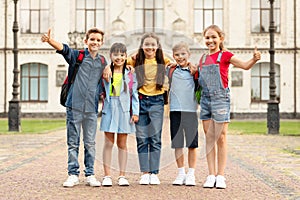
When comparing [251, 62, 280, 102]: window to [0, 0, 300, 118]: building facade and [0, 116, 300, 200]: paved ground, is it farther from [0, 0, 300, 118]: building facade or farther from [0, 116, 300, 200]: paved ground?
[0, 116, 300, 200]: paved ground

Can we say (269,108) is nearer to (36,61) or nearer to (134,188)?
(134,188)

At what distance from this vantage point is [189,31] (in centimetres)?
3216

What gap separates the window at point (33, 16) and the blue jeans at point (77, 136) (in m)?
26.0

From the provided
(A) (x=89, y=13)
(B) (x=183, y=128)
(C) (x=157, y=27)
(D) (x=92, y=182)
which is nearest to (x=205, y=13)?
(C) (x=157, y=27)

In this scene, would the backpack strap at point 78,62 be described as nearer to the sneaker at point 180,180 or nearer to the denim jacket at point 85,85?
the denim jacket at point 85,85

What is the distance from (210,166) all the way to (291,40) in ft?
85.4

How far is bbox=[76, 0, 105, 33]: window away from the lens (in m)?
32.2

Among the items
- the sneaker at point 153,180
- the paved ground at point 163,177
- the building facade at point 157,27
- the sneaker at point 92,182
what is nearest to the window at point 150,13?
the building facade at point 157,27

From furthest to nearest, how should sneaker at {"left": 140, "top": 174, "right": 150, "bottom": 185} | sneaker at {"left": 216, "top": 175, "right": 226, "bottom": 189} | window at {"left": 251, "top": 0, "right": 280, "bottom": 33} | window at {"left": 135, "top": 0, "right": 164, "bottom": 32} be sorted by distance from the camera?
1. window at {"left": 135, "top": 0, "right": 164, "bottom": 32}
2. window at {"left": 251, "top": 0, "right": 280, "bottom": 33}
3. sneaker at {"left": 140, "top": 174, "right": 150, "bottom": 185}
4. sneaker at {"left": 216, "top": 175, "right": 226, "bottom": 189}

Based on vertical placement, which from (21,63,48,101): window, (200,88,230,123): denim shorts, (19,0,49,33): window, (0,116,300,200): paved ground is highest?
(19,0,49,33): window

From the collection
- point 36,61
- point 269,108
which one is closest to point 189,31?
point 36,61

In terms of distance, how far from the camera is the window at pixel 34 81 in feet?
105

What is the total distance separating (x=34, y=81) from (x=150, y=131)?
25879mm

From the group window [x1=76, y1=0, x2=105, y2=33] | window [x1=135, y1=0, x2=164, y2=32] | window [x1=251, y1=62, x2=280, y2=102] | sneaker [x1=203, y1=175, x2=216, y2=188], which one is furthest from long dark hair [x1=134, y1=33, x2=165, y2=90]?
window [x1=76, y1=0, x2=105, y2=33]
